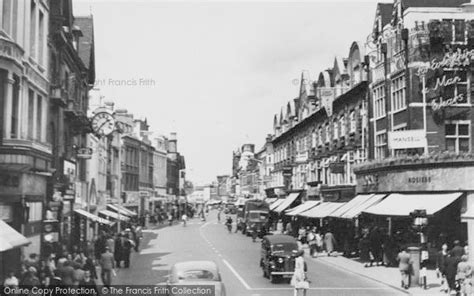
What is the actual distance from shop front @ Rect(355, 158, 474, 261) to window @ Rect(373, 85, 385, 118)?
17.7ft

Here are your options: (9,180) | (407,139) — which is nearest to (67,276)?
(9,180)

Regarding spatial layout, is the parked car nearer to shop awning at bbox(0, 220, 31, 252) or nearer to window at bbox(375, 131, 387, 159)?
shop awning at bbox(0, 220, 31, 252)

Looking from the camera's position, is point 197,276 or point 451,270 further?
point 451,270

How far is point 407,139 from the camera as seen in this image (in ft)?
101

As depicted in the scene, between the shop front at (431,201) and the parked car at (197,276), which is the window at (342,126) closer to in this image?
the shop front at (431,201)

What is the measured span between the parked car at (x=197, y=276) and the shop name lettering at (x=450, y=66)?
763 inches

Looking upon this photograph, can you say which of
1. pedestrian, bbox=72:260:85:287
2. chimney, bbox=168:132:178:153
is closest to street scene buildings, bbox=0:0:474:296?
pedestrian, bbox=72:260:85:287

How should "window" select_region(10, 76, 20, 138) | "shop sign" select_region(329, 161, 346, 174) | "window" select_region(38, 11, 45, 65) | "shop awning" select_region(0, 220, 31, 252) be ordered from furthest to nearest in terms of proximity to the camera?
"shop sign" select_region(329, 161, 346, 174), "window" select_region(38, 11, 45, 65), "window" select_region(10, 76, 20, 138), "shop awning" select_region(0, 220, 31, 252)

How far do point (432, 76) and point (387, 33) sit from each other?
5.08 metres

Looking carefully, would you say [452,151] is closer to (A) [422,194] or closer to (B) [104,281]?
(A) [422,194]

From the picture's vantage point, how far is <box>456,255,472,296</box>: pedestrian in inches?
737

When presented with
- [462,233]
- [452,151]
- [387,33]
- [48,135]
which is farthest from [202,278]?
[387,33]

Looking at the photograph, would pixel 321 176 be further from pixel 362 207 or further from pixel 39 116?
pixel 39 116

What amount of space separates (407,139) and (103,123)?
668 inches
